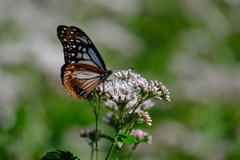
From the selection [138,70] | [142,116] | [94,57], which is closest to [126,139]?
[142,116]

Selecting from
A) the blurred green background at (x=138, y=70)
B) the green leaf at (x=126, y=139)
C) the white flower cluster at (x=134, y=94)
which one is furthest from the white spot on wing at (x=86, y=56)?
the blurred green background at (x=138, y=70)

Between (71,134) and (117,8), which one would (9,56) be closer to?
(71,134)

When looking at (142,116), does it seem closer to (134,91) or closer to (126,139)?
(134,91)

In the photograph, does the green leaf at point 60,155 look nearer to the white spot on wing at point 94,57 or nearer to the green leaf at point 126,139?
the green leaf at point 126,139

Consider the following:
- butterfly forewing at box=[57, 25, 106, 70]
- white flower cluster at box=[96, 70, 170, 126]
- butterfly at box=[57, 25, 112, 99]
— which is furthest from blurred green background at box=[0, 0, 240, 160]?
white flower cluster at box=[96, 70, 170, 126]

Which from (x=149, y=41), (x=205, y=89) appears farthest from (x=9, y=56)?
(x=149, y=41)

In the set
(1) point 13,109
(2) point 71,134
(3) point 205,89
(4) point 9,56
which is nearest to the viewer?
(1) point 13,109
